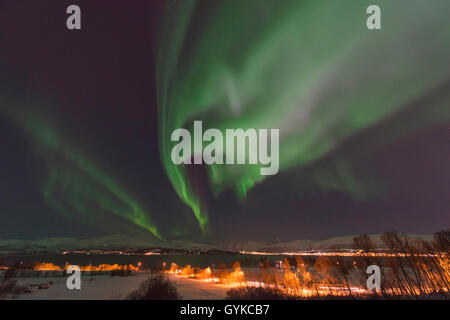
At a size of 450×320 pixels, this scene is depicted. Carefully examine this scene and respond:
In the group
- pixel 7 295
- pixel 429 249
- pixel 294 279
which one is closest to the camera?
pixel 7 295
